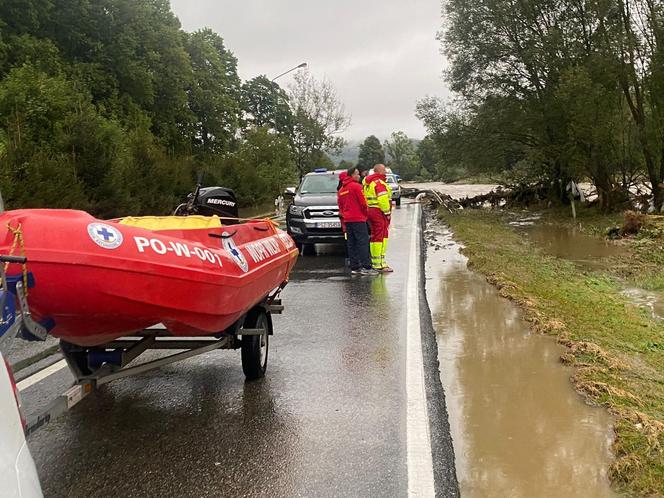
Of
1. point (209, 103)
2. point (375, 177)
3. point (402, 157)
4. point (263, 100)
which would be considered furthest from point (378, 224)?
point (402, 157)

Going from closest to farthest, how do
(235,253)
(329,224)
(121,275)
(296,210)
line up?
1. (121,275)
2. (235,253)
3. (329,224)
4. (296,210)

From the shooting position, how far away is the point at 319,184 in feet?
49.1

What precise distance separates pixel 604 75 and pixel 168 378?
2181cm

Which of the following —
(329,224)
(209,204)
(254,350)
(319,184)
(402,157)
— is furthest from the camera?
(402,157)

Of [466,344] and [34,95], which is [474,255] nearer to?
[466,344]

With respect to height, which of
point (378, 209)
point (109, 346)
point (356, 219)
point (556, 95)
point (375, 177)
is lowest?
point (109, 346)

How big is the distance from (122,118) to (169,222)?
83.8 ft

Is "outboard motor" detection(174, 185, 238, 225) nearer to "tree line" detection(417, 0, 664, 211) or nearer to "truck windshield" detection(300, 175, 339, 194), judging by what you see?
"truck windshield" detection(300, 175, 339, 194)

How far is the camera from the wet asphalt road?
141 inches

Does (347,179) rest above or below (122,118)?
below

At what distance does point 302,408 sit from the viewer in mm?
4707

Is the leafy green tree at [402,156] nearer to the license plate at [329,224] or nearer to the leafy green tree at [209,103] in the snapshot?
the leafy green tree at [209,103]

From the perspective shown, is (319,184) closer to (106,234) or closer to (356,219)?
(356,219)

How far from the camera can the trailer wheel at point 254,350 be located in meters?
5.19
